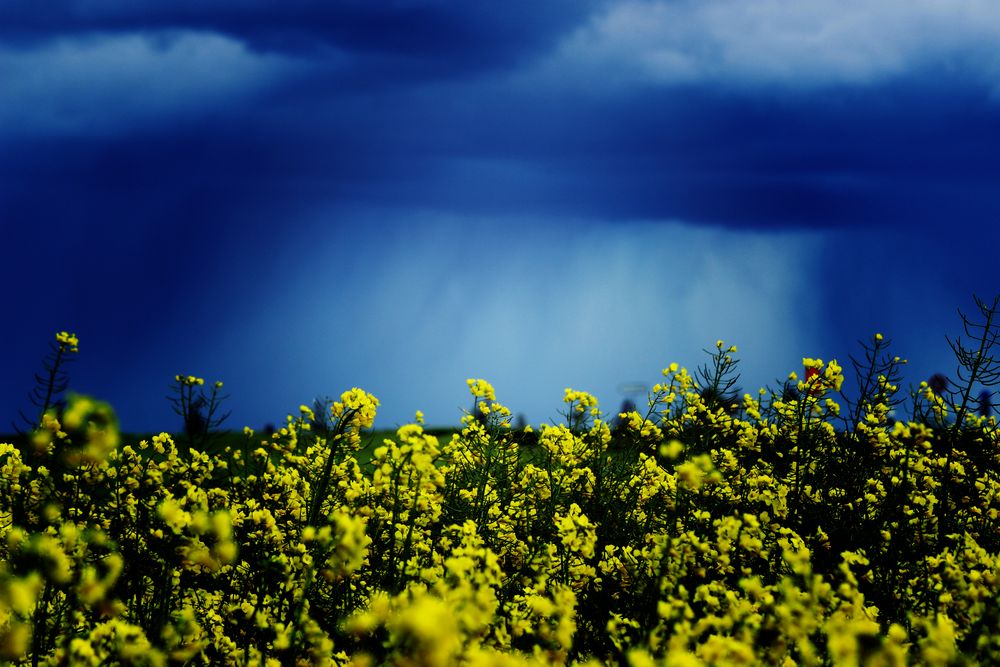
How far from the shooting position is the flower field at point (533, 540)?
11.3 feet

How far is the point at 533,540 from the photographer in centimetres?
561

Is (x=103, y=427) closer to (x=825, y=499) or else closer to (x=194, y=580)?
(x=194, y=580)

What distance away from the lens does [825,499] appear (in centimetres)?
669

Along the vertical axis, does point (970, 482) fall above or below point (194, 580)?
above

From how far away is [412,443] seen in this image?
3.70 metres

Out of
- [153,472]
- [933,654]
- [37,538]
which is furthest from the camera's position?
[153,472]

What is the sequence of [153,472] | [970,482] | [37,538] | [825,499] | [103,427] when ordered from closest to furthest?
[103,427] < [37,538] < [153,472] < [825,499] < [970,482]

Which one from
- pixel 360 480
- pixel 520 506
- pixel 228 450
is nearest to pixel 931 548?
pixel 520 506

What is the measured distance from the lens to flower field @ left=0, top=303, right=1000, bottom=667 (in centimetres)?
344

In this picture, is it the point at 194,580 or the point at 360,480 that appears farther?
the point at 194,580

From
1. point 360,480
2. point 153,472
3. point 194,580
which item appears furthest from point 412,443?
point 194,580

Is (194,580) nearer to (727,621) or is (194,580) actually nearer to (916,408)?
(727,621)

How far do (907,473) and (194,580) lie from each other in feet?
19.8

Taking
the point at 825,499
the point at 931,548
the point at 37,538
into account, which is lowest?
A: the point at 37,538
